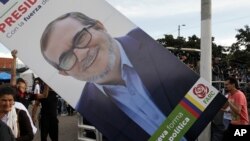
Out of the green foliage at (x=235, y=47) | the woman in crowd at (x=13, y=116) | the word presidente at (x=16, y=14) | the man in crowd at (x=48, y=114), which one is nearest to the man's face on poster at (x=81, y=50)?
the word presidente at (x=16, y=14)

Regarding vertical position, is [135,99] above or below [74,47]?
below

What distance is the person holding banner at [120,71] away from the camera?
4238 mm

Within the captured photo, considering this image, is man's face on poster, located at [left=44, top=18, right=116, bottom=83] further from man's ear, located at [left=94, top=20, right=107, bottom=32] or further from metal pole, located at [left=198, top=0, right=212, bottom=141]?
metal pole, located at [left=198, top=0, right=212, bottom=141]

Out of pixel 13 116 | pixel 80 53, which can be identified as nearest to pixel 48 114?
pixel 80 53

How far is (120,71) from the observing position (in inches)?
170

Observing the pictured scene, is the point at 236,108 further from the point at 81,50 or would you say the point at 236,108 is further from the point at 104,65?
the point at 81,50

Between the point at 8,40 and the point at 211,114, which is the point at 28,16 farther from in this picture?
the point at 211,114

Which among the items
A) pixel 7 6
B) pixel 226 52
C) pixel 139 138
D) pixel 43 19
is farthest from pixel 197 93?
pixel 226 52

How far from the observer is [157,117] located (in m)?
4.30

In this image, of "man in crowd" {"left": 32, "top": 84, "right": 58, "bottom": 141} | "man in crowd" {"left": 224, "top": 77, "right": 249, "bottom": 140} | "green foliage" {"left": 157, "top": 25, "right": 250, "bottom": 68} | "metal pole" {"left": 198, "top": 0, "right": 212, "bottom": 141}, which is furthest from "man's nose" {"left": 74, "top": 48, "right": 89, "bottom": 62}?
"green foliage" {"left": 157, "top": 25, "right": 250, "bottom": 68}

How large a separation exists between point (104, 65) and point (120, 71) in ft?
0.54

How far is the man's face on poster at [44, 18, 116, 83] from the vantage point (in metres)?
4.26

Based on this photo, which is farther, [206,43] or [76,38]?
[206,43]

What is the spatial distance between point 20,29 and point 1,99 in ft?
2.91
